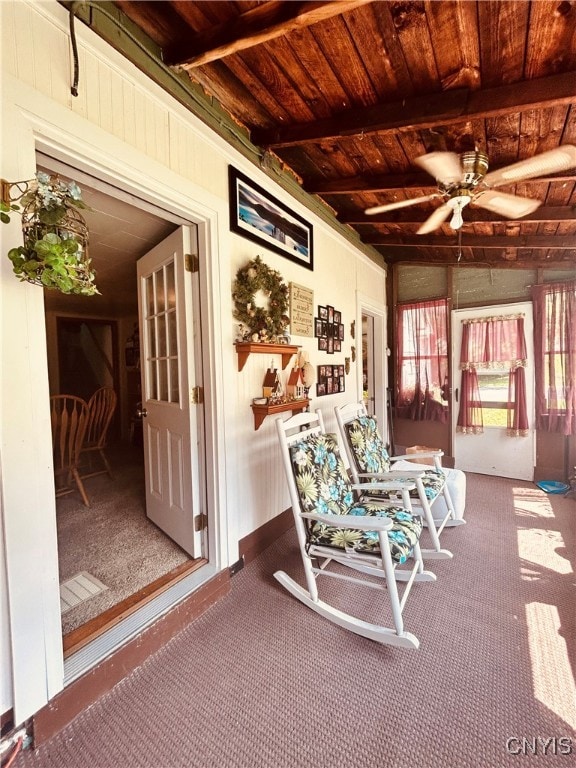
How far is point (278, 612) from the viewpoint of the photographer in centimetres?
194

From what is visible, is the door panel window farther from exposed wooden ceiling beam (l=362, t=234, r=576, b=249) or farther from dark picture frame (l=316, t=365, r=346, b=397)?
exposed wooden ceiling beam (l=362, t=234, r=576, b=249)

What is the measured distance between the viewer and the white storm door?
85.8 inches

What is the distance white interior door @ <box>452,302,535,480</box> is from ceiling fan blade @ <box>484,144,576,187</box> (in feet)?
8.44

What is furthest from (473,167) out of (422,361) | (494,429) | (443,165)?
(494,429)

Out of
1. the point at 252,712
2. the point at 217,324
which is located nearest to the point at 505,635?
the point at 252,712

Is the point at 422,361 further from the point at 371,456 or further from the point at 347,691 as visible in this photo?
the point at 347,691

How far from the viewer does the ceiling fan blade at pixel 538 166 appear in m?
1.70

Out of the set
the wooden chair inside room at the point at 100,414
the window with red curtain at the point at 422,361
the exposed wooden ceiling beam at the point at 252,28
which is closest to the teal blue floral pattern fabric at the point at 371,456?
the window with red curtain at the point at 422,361

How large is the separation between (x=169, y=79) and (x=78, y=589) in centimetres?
279

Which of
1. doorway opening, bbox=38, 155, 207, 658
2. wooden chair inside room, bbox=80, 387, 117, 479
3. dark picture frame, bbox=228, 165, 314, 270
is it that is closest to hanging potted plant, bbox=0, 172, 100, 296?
doorway opening, bbox=38, 155, 207, 658

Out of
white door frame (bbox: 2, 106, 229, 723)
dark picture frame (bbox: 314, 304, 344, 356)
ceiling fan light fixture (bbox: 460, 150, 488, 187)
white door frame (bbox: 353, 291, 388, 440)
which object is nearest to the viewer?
white door frame (bbox: 2, 106, 229, 723)

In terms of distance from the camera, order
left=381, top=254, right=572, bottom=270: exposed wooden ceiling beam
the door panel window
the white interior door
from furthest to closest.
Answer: the white interior door
left=381, top=254, right=572, bottom=270: exposed wooden ceiling beam
the door panel window

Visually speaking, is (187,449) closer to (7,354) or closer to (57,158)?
(7,354)

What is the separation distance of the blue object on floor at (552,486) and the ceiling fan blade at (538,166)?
319cm
